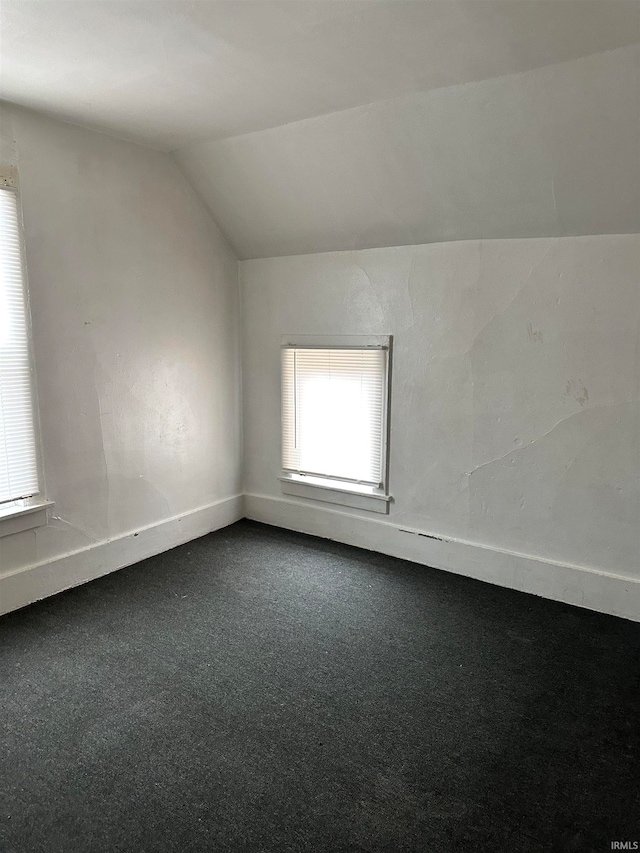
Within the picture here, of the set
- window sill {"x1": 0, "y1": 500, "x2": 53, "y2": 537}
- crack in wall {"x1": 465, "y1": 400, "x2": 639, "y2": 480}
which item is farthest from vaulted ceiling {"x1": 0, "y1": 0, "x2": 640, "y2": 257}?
window sill {"x1": 0, "y1": 500, "x2": 53, "y2": 537}

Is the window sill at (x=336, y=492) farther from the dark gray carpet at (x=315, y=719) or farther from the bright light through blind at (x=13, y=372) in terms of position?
the bright light through blind at (x=13, y=372)

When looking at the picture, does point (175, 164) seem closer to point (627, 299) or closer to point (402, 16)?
point (402, 16)

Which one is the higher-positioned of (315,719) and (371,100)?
(371,100)

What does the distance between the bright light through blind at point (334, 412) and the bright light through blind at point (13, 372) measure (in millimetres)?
1642

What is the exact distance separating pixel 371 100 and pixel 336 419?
184 cm

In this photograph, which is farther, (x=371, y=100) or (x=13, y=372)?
(x=13, y=372)

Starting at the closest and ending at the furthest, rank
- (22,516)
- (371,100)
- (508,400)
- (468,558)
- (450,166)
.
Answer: (371,100) → (450,166) → (22,516) → (508,400) → (468,558)

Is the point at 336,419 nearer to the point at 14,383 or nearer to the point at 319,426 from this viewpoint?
the point at 319,426

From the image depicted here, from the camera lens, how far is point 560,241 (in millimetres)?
2945

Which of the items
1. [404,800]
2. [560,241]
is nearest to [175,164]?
[560,241]

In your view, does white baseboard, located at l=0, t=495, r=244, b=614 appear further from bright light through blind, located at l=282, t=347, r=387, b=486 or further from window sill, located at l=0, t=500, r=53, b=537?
bright light through blind, located at l=282, t=347, r=387, b=486

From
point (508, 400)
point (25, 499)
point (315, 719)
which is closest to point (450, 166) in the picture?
point (508, 400)

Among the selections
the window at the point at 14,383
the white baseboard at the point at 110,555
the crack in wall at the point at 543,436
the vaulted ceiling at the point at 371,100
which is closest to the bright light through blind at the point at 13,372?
the window at the point at 14,383

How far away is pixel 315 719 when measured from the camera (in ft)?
7.27
